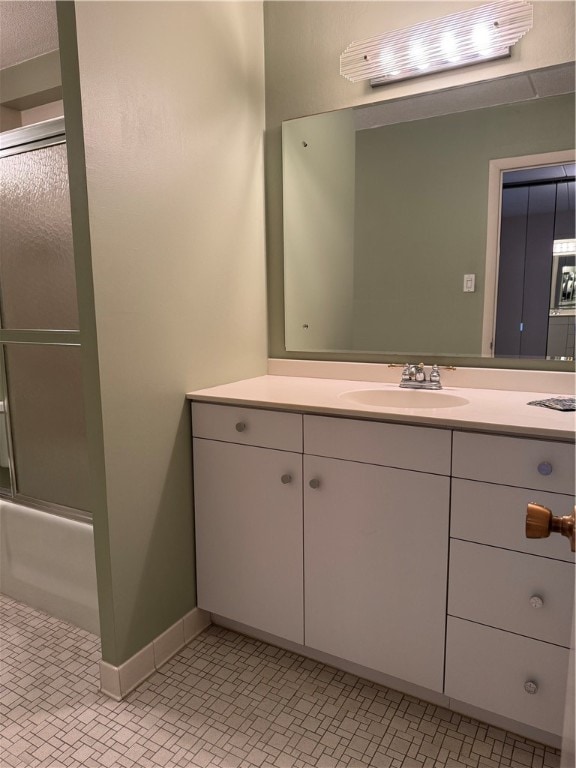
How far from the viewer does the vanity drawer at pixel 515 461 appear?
1.18 metres

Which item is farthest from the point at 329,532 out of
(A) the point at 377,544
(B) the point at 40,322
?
(B) the point at 40,322

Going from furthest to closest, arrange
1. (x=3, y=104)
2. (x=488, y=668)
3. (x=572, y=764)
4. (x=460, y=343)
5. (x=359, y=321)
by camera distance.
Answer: (x=3, y=104) → (x=359, y=321) → (x=460, y=343) → (x=488, y=668) → (x=572, y=764)

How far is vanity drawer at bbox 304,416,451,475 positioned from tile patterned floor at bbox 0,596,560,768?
707 millimetres

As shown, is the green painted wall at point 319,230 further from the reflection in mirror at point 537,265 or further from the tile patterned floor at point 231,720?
the tile patterned floor at point 231,720

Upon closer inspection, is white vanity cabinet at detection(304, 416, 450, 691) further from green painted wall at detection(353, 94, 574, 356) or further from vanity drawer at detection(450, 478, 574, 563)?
green painted wall at detection(353, 94, 574, 356)

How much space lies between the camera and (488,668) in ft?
4.31

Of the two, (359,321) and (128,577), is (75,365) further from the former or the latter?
(359,321)

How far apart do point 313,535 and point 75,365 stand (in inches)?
40.0

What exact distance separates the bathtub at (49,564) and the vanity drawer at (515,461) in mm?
1287

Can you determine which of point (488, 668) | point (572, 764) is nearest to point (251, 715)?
point (488, 668)

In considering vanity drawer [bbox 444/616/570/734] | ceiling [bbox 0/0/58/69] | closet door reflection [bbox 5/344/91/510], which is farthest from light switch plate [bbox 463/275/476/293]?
ceiling [bbox 0/0/58/69]

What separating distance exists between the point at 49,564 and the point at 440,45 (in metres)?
2.23

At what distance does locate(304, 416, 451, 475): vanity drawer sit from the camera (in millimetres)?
1322

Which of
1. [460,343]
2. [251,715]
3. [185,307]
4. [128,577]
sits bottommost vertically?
[251,715]
